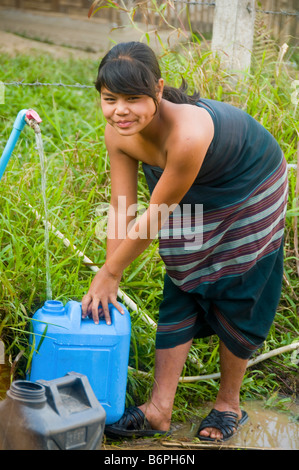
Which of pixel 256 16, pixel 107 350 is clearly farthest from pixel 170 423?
pixel 256 16

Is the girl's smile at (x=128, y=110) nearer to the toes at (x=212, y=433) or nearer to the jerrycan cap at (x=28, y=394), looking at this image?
the jerrycan cap at (x=28, y=394)

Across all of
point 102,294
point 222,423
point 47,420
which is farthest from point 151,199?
point 222,423

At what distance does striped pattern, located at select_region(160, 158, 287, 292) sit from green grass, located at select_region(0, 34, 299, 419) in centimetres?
44

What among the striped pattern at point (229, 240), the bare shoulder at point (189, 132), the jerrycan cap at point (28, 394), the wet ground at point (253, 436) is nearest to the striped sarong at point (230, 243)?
the striped pattern at point (229, 240)

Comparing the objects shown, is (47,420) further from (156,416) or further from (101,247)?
(101,247)

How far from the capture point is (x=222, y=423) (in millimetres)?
2588

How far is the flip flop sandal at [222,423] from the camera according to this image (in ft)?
8.41

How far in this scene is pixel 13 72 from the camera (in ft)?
20.6

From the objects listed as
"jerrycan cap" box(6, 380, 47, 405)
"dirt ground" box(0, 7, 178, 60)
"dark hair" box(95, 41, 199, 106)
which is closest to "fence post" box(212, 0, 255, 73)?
"dark hair" box(95, 41, 199, 106)

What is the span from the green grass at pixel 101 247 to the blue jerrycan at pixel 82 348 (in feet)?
0.62

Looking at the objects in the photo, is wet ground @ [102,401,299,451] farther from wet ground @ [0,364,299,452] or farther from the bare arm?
the bare arm

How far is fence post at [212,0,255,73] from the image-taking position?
383cm

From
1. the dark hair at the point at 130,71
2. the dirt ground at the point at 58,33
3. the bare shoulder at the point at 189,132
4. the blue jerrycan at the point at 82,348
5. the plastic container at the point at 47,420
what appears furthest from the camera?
the dirt ground at the point at 58,33
